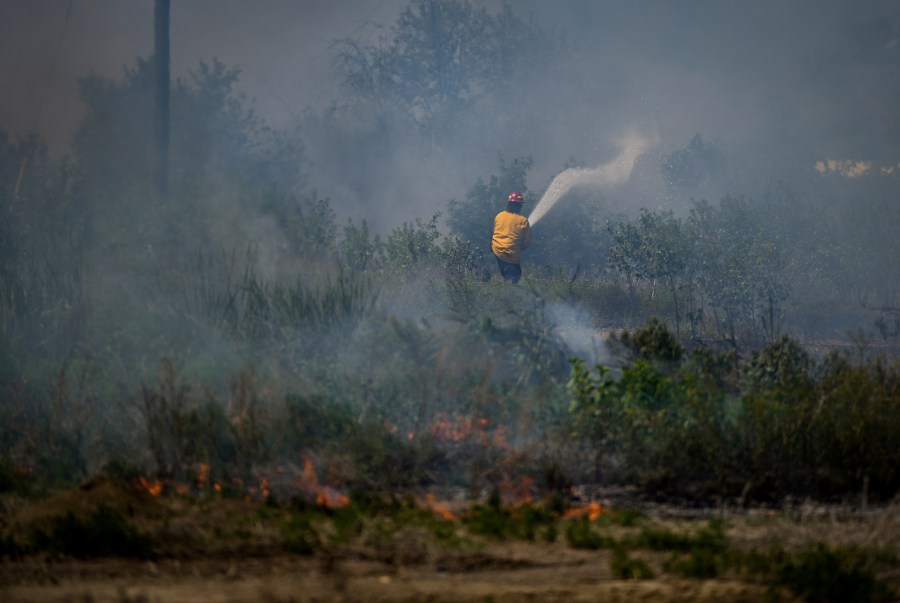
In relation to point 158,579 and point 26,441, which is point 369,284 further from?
point 158,579

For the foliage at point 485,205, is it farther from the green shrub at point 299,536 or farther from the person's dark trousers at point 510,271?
the green shrub at point 299,536

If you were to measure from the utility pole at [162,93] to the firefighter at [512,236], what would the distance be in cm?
524

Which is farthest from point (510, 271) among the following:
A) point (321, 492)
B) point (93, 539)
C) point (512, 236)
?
point (93, 539)

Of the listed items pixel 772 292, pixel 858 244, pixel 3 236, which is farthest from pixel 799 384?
pixel 858 244

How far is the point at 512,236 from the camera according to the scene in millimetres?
15461

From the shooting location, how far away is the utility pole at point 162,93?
15102 mm

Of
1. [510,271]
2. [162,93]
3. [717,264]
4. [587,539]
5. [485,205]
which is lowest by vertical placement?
[587,539]

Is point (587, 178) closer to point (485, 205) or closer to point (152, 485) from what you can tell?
point (485, 205)

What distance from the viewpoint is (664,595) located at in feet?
15.4

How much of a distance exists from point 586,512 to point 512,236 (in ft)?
31.5

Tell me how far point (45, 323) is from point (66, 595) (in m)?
6.15

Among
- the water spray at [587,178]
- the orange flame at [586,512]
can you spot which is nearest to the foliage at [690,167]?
the water spray at [587,178]

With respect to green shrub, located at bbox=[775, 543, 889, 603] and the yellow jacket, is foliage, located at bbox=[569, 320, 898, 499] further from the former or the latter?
the yellow jacket

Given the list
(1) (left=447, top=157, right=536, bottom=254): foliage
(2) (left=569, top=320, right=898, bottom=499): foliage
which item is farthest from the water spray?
(2) (left=569, top=320, right=898, bottom=499): foliage
